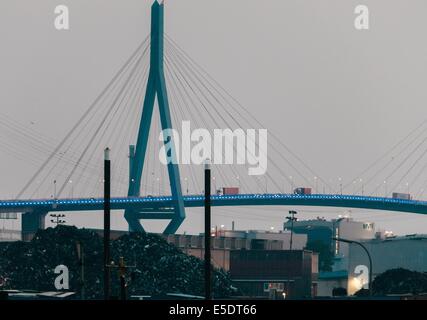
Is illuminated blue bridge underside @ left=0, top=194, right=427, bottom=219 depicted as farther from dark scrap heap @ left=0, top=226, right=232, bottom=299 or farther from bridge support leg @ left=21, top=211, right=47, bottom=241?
dark scrap heap @ left=0, top=226, right=232, bottom=299

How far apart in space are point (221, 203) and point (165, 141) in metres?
23.8

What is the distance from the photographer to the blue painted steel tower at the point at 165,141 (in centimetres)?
15812

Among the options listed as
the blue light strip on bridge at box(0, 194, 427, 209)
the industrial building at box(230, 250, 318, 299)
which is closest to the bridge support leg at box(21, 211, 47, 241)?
the blue light strip on bridge at box(0, 194, 427, 209)

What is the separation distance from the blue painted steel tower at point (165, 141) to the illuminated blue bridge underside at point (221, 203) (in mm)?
870

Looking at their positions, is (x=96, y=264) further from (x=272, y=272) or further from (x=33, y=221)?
(x=33, y=221)

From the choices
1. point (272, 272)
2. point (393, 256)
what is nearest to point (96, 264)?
point (272, 272)

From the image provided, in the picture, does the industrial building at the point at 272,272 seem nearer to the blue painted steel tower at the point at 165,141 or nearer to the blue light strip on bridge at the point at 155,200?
the blue painted steel tower at the point at 165,141

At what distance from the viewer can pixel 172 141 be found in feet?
536

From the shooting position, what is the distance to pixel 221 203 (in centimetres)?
18450

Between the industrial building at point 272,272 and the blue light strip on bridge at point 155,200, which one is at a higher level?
the blue light strip on bridge at point 155,200

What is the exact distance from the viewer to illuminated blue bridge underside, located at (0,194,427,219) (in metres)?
175

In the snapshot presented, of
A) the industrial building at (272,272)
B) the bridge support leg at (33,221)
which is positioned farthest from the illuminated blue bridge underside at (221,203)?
the industrial building at (272,272)

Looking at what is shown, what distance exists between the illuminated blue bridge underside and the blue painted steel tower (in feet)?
2.86
